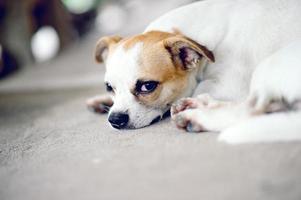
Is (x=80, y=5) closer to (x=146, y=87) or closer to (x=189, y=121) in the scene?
(x=146, y=87)

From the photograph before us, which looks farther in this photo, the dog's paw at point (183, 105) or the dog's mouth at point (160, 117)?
the dog's mouth at point (160, 117)

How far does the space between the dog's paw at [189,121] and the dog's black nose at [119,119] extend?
24 centimetres

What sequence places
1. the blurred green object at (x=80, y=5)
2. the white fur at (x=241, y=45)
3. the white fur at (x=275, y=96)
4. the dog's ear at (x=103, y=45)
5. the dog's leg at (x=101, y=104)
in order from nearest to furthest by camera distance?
the white fur at (x=275, y=96), the white fur at (x=241, y=45), the dog's ear at (x=103, y=45), the dog's leg at (x=101, y=104), the blurred green object at (x=80, y=5)

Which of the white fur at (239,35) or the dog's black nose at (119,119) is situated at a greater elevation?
the white fur at (239,35)

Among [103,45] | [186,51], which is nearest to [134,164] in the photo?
[186,51]

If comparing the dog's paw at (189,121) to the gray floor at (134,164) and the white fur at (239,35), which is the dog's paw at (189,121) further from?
the white fur at (239,35)

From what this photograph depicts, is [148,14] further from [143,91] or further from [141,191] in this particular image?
[141,191]

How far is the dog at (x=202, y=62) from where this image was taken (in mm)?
1808

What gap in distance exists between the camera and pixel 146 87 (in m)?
2.00

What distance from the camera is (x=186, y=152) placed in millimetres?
1615

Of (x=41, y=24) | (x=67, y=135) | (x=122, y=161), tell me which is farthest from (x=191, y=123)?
(x=41, y=24)

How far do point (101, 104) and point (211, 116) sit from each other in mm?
868

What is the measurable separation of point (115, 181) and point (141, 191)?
0.13 meters

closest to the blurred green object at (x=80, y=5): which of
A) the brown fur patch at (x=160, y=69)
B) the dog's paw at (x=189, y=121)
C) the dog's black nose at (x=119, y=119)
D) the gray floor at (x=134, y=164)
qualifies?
the gray floor at (x=134, y=164)
